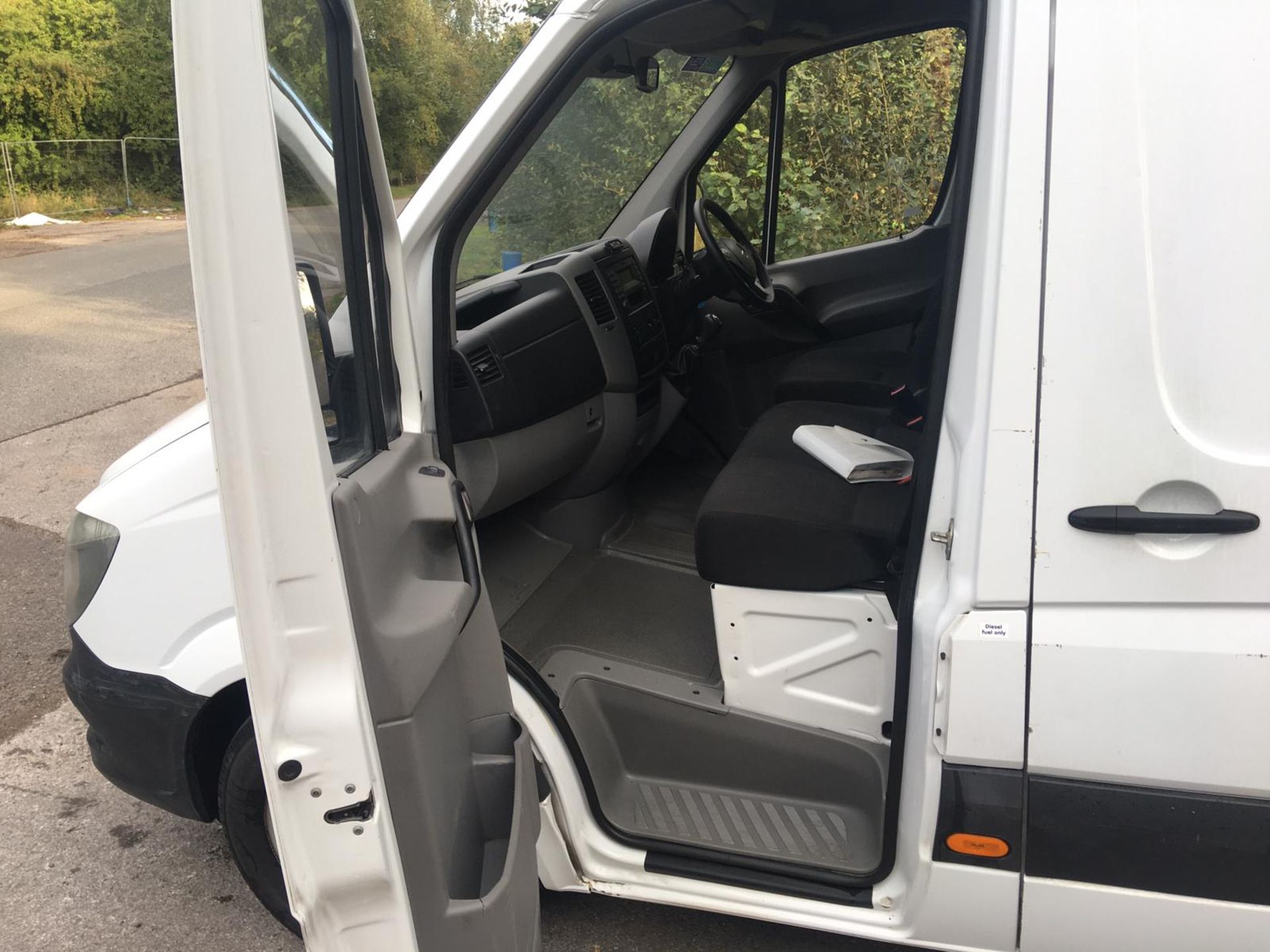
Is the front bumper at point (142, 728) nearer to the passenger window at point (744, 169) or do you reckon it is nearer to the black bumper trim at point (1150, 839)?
the black bumper trim at point (1150, 839)

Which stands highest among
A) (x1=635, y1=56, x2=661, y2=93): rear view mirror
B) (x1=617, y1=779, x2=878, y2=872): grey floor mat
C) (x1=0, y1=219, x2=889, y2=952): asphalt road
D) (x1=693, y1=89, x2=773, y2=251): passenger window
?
(x1=635, y1=56, x2=661, y2=93): rear view mirror

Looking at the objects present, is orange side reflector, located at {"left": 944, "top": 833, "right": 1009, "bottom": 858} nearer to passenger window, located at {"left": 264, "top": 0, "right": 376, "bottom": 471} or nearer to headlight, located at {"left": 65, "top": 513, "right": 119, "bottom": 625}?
passenger window, located at {"left": 264, "top": 0, "right": 376, "bottom": 471}

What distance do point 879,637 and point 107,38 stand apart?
873 inches

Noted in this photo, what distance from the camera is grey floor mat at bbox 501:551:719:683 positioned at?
243 cm

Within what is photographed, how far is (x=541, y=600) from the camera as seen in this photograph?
106 inches

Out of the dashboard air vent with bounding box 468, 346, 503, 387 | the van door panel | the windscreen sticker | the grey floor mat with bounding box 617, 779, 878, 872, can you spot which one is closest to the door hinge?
the van door panel

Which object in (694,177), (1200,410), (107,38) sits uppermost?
(107,38)

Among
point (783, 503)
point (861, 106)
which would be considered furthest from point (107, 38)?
point (783, 503)

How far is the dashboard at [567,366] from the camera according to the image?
8.04 feet

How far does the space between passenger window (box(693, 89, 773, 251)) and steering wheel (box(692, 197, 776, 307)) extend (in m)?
0.07

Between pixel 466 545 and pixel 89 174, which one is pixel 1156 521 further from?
pixel 89 174

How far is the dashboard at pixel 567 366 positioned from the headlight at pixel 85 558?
706 mm

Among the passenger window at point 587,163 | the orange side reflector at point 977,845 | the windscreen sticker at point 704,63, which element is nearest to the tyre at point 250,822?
the passenger window at point 587,163

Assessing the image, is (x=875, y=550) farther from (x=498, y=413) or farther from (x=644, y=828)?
(x=498, y=413)
